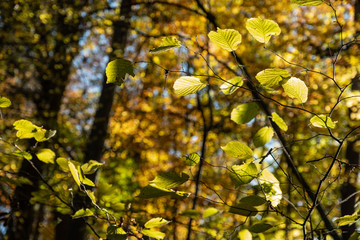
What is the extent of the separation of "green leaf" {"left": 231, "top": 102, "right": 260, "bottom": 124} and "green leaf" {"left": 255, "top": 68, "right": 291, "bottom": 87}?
3.9 inches

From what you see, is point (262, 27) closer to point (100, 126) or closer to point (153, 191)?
point (153, 191)

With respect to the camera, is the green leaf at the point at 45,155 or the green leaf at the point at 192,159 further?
the green leaf at the point at 45,155

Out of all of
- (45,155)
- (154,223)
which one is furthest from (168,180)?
(45,155)

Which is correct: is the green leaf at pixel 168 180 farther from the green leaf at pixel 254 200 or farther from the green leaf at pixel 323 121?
the green leaf at pixel 323 121

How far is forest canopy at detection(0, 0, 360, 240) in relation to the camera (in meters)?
0.85

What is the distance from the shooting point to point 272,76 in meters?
0.78

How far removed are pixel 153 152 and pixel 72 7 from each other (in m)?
5.04

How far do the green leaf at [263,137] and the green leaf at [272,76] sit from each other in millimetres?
205

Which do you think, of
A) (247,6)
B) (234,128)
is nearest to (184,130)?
(234,128)

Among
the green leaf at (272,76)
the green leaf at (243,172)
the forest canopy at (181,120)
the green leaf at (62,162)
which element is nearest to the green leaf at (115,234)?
the forest canopy at (181,120)

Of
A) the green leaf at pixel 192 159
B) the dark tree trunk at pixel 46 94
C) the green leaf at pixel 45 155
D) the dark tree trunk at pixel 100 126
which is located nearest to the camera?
the green leaf at pixel 192 159

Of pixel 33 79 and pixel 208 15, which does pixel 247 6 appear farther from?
pixel 33 79

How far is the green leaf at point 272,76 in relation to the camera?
77cm

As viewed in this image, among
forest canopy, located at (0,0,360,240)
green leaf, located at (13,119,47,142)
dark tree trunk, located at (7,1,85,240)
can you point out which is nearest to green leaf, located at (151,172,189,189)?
forest canopy, located at (0,0,360,240)
